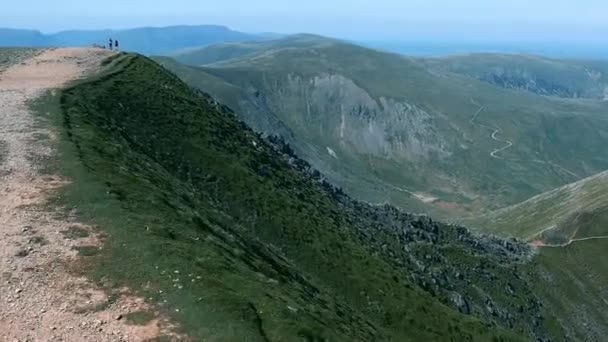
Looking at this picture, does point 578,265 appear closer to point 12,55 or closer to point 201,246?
point 201,246

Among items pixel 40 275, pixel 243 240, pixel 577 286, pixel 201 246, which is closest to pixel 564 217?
pixel 577 286

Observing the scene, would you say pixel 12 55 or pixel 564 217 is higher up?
pixel 12 55

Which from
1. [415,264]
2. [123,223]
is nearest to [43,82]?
[123,223]

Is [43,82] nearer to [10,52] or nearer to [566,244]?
[10,52]

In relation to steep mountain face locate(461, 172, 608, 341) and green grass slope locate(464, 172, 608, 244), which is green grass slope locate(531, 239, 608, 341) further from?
green grass slope locate(464, 172, 608, 244)

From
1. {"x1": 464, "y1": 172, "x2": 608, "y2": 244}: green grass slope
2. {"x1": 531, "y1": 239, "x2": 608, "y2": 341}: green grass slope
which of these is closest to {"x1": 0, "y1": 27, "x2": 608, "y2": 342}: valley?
{"x1": 531, "y1": 239, "x2": 608, "y2": 341}: green grass slope

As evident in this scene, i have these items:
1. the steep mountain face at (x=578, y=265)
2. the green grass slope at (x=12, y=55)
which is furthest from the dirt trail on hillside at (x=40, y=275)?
the steep mountain face at (x=578, y=265)
